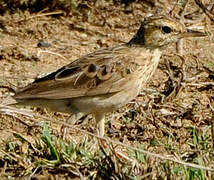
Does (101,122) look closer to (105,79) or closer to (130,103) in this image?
(105,79)

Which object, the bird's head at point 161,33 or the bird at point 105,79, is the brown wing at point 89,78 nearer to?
the bird at point 105,79

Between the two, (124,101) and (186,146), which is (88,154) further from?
(186,146)

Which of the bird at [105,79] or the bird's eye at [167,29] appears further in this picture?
the bird's eye at [167,29]

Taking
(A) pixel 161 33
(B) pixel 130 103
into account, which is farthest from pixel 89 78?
(B) pixel 130 103

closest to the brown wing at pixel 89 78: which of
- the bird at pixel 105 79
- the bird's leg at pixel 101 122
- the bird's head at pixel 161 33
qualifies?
the bird at pixel 105 79

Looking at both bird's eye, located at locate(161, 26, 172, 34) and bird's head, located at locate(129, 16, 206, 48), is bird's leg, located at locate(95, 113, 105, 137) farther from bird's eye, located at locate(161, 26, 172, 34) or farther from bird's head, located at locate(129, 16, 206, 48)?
bird's eye, located at locate(161, 26, 172, 34)

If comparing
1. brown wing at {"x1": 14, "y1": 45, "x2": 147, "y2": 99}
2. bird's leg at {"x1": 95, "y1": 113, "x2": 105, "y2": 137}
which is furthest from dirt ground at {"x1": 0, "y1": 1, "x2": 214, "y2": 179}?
brown wing at {"x1": 14, "y1": 45, "x2": 147, "y2": 99}
